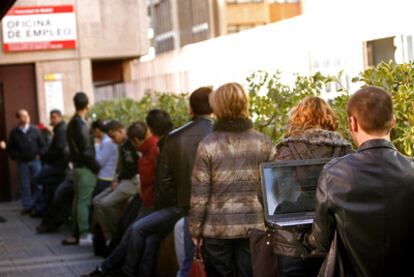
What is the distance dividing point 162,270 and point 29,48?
45.9 ft

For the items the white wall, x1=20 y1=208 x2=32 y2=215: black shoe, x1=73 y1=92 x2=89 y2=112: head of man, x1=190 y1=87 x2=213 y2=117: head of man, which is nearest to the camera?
x1=190 y1=87 x2=213 y2=117: head of man

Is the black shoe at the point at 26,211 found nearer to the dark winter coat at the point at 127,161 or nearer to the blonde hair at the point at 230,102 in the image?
the dark winter coat at the point at 127,161

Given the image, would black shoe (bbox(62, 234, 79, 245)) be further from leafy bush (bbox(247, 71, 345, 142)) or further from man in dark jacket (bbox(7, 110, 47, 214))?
man in dark jacket (bbox(7, 110, 47, 214))

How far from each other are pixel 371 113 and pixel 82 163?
9074 mm

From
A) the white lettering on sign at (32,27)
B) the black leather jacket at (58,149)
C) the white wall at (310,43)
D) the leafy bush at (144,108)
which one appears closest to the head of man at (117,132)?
the leafy bush at (144,108)

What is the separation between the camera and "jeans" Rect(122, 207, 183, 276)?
32.3ft

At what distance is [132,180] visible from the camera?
1201 centimetres

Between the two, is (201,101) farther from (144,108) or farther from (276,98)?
(144,108)

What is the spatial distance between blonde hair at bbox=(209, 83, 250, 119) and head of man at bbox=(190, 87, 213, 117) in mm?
948

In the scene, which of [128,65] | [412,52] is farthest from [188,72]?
[412,52]

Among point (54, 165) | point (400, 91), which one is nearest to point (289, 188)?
point (400, 91)

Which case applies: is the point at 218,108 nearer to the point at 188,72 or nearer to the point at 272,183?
the point at 272,183

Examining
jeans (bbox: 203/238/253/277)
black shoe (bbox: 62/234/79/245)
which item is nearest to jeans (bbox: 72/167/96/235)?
black shoe (bbox: 62/234/79/245)

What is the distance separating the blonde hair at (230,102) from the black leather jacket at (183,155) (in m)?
1.11
